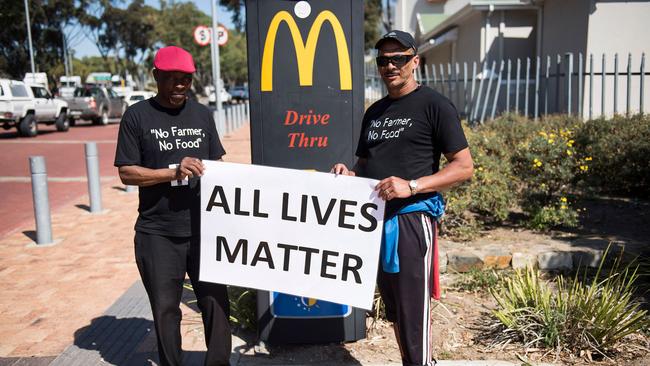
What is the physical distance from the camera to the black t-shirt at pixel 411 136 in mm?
2670

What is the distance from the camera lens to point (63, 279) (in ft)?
17.9

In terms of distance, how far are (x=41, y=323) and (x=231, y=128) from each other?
58.2 ft

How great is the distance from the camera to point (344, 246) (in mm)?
2996

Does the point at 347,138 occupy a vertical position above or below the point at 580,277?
above

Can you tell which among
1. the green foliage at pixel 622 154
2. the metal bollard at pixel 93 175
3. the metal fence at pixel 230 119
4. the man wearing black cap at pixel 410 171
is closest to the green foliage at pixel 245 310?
the man wearing black cap at pixel 410 171

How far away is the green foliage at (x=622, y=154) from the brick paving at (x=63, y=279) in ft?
17.4

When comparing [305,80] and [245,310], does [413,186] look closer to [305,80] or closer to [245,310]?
[305,80]

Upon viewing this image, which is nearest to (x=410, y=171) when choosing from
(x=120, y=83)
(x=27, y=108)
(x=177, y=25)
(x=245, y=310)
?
(x=245, y=310)

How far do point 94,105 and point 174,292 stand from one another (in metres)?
25.4

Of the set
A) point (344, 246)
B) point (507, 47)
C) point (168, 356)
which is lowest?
point (168, 356)

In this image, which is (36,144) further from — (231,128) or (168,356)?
(168,356)

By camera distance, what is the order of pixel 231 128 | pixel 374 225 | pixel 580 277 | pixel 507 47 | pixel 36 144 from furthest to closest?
pixel 231 128, pixel 36 144, pixel 507 47, pixel 580 277, pixel 374 225

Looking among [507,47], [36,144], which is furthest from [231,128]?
[507,47]

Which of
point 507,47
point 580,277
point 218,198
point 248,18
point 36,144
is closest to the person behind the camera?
point 218,198
